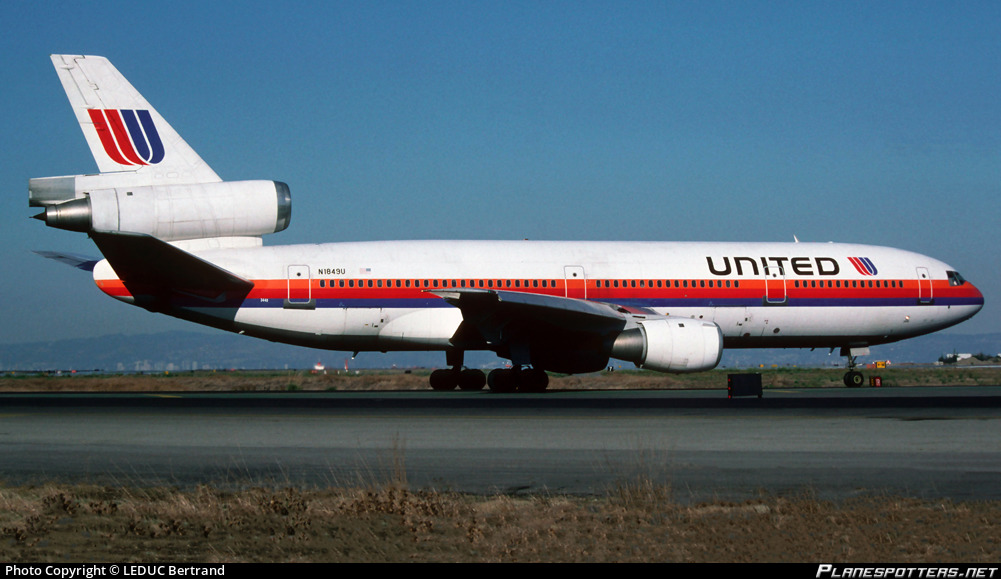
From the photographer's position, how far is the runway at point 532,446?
9.39m

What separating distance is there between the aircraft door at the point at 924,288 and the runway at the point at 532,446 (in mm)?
11628

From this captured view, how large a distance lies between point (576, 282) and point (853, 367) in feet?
35.5

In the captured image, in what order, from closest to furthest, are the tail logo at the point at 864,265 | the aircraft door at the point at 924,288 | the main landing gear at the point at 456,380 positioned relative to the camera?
the main landing gear at the point at 456,380, the tail logo at the point at 864,265, the aircraft door at the point at 924,288

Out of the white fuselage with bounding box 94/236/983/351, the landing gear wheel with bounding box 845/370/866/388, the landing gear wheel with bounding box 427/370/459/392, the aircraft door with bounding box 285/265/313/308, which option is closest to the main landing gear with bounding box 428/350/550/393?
the landing gear wheel with bounding box 427/370/459/392

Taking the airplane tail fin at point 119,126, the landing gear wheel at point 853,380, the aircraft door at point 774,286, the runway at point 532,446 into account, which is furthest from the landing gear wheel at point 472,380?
the landing gear wheel at point 853,380

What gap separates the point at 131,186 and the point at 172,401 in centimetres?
637

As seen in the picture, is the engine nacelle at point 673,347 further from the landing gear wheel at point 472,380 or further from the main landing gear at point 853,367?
the main landing gear at point 853,367

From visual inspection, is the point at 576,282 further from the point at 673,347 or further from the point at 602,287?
the point at 673,347

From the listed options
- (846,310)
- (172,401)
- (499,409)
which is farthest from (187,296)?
(846,310)

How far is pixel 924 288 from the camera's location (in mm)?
31094

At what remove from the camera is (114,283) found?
80.9 ft

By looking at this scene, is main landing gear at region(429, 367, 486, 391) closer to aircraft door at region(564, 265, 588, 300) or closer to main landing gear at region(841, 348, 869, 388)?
aircraft door at region(564, 265, 588, 300)

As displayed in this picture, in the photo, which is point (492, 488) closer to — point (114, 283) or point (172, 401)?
point (172, 401)

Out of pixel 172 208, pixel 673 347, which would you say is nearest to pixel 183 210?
pixel 172 208
